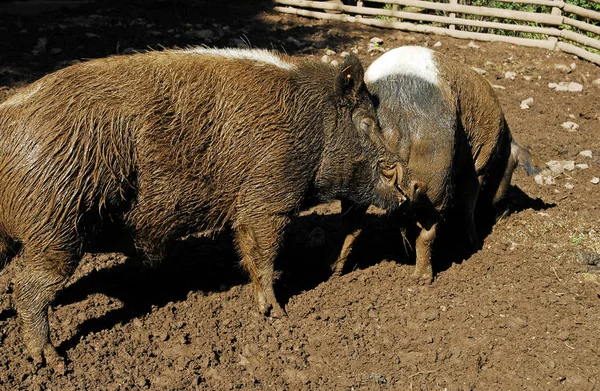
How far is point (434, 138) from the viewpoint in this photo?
18.6ft

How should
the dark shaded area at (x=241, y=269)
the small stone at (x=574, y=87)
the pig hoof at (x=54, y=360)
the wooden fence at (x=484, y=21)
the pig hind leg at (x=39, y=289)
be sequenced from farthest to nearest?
the wooden fence at (x=484, y=21)
the small stone at (x=574, y=87)
the dark shaded area at (x=241, y=269)
the pig hoof at (x=54, y=360)
the pig hind leg at (x=39, y=289)

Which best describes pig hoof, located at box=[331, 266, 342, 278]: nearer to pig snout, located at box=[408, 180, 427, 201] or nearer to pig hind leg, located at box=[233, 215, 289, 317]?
pig hind leg, located at box=[233, 215, 289, 317]

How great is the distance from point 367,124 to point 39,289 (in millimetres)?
2681

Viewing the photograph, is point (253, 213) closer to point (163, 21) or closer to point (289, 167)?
point (289, 167)

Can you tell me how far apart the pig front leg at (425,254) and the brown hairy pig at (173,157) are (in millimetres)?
742

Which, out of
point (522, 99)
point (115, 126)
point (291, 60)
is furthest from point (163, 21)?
point (115, 126)

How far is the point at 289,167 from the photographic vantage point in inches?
201

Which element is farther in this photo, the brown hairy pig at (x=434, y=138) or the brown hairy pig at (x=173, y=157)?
the brown hairy pig at (x=434, y=138)

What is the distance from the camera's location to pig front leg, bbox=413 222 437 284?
623 cm

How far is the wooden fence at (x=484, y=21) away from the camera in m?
12.0

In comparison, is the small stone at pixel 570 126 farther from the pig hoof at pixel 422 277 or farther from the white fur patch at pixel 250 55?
the white fur patch at pixel 250 55

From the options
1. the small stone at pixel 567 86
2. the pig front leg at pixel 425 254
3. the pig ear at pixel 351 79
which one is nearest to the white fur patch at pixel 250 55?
the pig ear at pixel 351 79

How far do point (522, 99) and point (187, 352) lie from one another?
693 cm

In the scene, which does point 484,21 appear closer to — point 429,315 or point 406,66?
point 406,66
